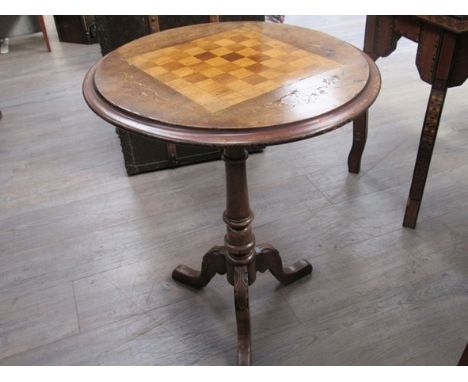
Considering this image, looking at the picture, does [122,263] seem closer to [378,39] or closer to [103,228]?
[103,228]

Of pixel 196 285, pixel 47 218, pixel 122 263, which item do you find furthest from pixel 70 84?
pixel 196 285

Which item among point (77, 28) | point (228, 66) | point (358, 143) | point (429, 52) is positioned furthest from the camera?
point (77, 28)

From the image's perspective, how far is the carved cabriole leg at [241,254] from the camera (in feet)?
4.22

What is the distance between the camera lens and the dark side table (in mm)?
1392

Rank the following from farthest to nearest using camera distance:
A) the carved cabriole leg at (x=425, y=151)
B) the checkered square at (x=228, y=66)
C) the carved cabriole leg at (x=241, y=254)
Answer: the carved cabriole leg at (x=425, y=151) → the carved cabriole leg at (x=241, y=254) → the checkered square at (x=228, y=66)

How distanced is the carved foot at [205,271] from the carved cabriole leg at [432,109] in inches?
30.8

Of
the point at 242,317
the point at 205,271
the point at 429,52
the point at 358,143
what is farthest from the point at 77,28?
the point at 242,317

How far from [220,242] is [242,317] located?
1.53 feet

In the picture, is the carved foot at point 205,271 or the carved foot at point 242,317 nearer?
the carved foot at point 242,317

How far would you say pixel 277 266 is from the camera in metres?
1.52

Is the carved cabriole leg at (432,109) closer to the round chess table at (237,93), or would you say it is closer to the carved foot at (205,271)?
the round chess table at (237,93)

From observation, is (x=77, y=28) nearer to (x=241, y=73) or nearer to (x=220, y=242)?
(x=220, y=242)

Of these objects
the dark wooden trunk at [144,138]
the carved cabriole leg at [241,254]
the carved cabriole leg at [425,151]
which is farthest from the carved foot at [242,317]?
the carved cabriole leg at [425,151]
